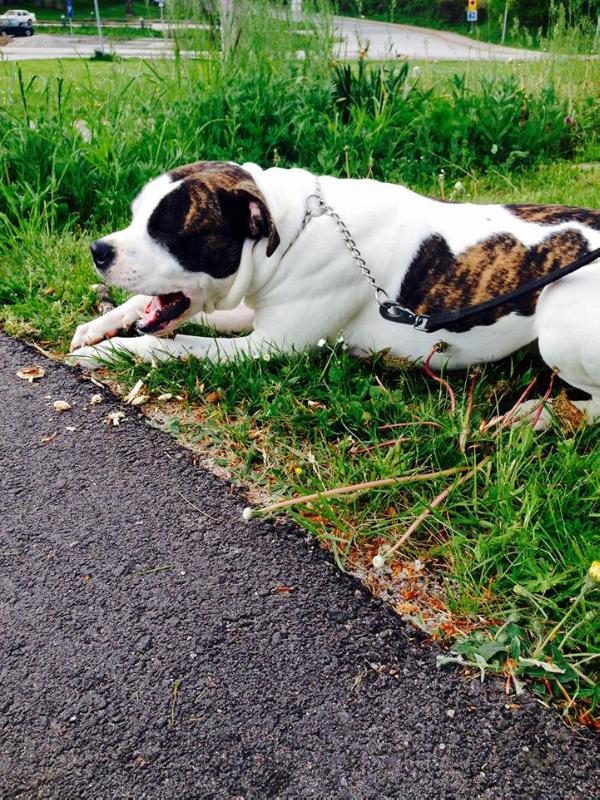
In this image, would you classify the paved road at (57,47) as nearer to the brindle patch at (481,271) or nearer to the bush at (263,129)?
the bush at (263,129)

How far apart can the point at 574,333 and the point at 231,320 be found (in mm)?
1400

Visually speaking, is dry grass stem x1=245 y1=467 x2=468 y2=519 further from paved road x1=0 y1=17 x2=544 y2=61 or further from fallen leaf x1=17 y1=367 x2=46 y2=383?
paved road x1=0 y1=17 x2=544 y2=61

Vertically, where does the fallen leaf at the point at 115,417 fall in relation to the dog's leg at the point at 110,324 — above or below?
below

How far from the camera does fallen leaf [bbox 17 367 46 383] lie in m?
3.11

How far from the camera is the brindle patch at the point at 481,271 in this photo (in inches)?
101

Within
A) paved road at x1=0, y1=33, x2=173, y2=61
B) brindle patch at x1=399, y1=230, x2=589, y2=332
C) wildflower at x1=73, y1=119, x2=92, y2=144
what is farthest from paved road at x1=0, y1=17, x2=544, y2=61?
brindle patch at x1=399, y1=230, x2=589, y2=332

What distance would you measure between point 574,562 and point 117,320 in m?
2.05

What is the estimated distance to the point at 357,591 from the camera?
2.08m

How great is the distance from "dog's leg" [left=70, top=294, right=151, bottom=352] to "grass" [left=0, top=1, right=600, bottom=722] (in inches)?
6.6

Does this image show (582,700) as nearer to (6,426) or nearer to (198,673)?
(198,673)

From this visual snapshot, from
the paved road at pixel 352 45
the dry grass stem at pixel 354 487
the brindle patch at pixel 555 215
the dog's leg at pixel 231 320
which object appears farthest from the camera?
the paved road at pixel 352 45

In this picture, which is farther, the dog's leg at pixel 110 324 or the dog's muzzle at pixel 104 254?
the dog's leg at pixel 110 324

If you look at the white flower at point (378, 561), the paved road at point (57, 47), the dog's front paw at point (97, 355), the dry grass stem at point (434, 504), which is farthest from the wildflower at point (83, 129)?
the paved road at point (57, 47)

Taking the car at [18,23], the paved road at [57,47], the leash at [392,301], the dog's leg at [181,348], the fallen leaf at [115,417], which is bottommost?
the fallen leaf at [115,417]
